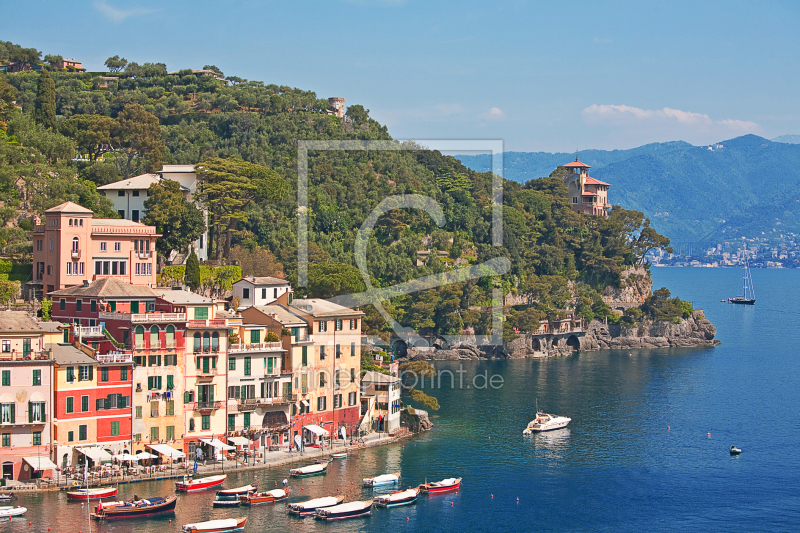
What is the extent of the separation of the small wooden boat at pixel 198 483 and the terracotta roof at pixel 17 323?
509 inches

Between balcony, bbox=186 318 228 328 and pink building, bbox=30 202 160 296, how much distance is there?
14321 millimetres

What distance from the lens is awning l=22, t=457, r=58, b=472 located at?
189ft

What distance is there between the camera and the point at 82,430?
6047 cm

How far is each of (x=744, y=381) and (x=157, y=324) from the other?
78861mm

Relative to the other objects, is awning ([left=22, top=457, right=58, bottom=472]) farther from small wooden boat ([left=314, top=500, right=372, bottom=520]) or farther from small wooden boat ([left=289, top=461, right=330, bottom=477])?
small wooden boat ([left=314, top=500, right=372, bottom=520])

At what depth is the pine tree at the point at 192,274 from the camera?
86250 mm

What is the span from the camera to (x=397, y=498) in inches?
2366

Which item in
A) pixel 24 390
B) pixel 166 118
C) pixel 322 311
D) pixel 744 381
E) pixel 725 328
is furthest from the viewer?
pixel 725 328

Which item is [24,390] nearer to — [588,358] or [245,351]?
[245,351]

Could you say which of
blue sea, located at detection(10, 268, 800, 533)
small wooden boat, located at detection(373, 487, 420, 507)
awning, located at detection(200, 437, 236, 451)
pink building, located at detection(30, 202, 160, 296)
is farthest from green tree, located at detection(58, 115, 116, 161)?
small wooden boat, located at detection(373, 487, 420, 507)

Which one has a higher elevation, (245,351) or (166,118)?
(166,118)

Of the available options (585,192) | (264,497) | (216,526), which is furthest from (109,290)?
(585,192)

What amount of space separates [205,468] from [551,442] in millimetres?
30934

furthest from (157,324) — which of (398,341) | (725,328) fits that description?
(725,328)
